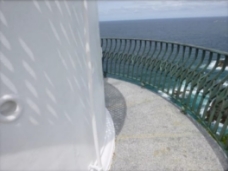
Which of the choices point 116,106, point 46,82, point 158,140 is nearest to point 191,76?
point 158,140

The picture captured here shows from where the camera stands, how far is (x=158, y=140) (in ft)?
12.3

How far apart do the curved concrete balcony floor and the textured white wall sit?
1.02 meters

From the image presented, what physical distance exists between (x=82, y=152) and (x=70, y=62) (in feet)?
3.85

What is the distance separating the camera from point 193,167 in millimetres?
3080

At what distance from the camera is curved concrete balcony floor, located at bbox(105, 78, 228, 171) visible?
10.4ft

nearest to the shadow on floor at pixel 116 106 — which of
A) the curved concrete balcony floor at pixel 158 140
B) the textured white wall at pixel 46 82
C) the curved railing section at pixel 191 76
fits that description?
the curved concrete balcony floor at pixel 158 140

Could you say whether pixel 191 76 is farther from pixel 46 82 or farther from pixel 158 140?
pixel 46 82

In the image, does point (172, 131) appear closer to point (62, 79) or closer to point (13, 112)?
point (62, 79)

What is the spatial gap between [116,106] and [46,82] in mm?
3325

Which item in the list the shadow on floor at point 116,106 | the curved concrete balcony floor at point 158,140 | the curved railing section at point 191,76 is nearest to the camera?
the curved concrete balcony floor at point 158,140

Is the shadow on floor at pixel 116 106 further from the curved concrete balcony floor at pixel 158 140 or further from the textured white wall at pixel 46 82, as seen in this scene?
the textured white wall at pixel 46 82

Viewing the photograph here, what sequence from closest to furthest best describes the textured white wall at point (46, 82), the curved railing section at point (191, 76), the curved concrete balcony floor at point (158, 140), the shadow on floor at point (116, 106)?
1. the textured white wall at point (46, 82)
2. the curved concrete balcony floor at point (158, 140)
3. the curved railing section at point (191, 76)
4. the shadow on floor at point (116, 106)

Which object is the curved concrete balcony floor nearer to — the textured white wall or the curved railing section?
the curved railing section

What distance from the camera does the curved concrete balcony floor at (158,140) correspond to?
318 centimetres
